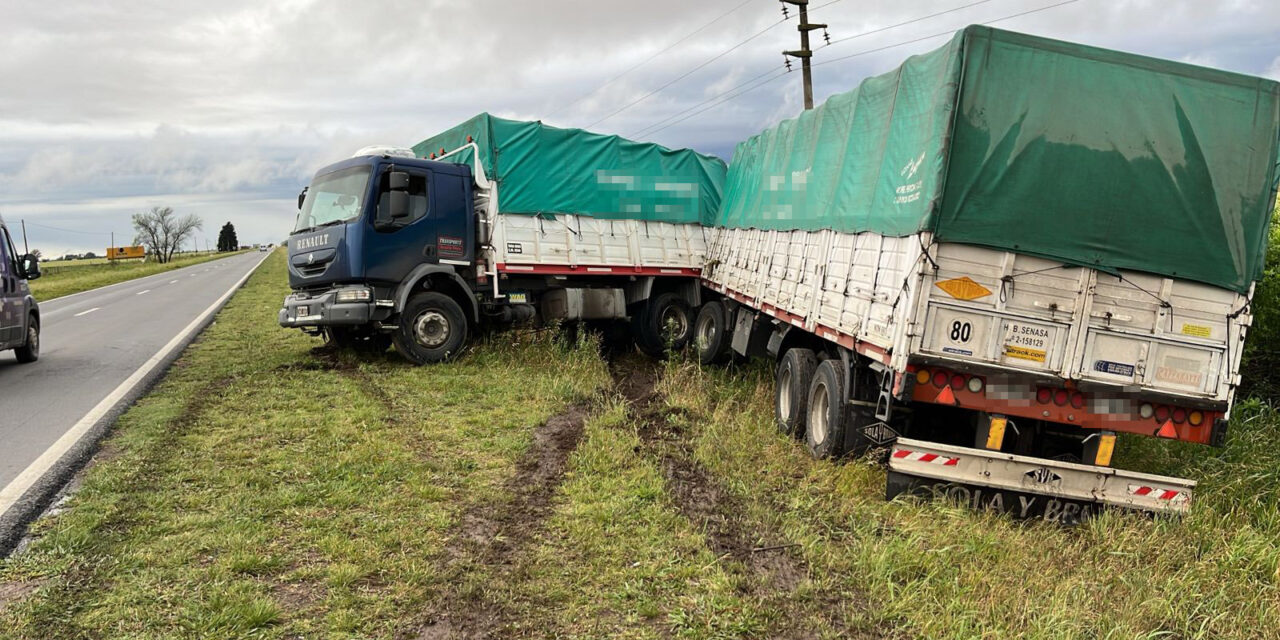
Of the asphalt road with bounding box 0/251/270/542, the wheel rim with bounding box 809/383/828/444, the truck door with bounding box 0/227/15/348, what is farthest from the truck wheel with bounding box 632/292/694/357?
the truck door with bounding box 0/227/15/348

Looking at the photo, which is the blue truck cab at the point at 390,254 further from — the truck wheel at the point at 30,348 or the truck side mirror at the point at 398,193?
the truck wheel at the point at 30,348

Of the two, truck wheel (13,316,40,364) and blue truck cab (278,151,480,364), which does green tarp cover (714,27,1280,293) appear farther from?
truck wheel (13,316,40,364)

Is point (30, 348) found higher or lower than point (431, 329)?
lower

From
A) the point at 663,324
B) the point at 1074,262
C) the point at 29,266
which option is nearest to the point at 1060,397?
the point at 1074,262

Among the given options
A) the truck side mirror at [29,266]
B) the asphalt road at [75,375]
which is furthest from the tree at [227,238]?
the truck side mirror at [29,266]

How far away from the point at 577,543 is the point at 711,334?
7987 mm

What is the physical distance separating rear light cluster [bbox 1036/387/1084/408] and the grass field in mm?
794

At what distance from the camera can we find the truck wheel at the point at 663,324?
13148 millimetres

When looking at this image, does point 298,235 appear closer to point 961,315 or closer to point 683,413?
point 683,413

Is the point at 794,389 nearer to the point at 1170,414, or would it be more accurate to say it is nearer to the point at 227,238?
the point at 1170,414

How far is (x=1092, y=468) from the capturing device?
5488 mm

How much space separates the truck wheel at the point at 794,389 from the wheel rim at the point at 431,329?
493 centimetres

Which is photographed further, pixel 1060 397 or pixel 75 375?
pixel 75 375

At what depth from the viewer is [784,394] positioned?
27.0 feet
